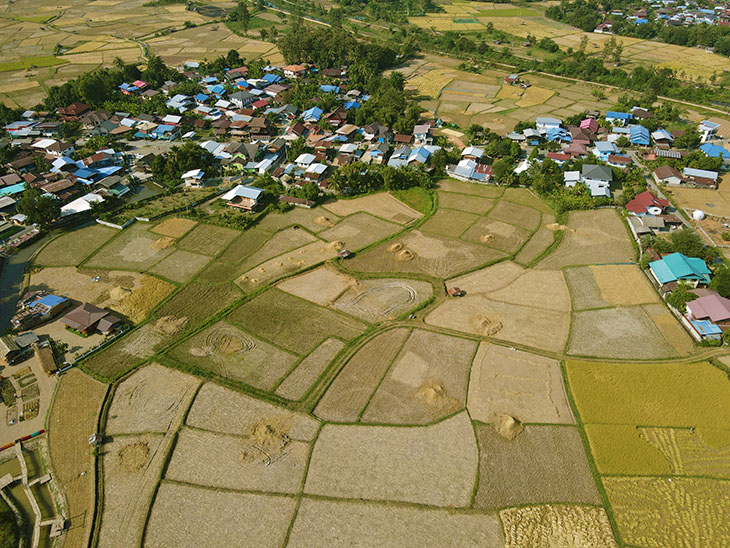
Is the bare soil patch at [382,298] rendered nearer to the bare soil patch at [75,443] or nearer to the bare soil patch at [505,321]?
the bare soil patch at [505,321]

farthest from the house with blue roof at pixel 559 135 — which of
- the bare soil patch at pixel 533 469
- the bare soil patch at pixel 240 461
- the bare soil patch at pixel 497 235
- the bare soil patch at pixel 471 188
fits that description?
the bare soil patch at pixel 240 461

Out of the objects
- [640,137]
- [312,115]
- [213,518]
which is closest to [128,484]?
[213,518]

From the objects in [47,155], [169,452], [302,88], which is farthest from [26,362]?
[302,88]

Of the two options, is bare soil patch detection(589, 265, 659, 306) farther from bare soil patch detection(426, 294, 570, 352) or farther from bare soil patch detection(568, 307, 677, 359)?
bare soil patch detection(426, 294, 570, 352)

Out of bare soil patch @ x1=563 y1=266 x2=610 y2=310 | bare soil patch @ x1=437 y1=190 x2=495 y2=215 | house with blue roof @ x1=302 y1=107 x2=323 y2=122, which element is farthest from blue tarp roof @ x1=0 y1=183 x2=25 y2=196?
bare soil patch @ x1=563 y1=266 x2=610 y2=310

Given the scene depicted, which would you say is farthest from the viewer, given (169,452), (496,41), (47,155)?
(496,41)

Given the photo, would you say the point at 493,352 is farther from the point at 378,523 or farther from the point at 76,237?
the point at 76,237
